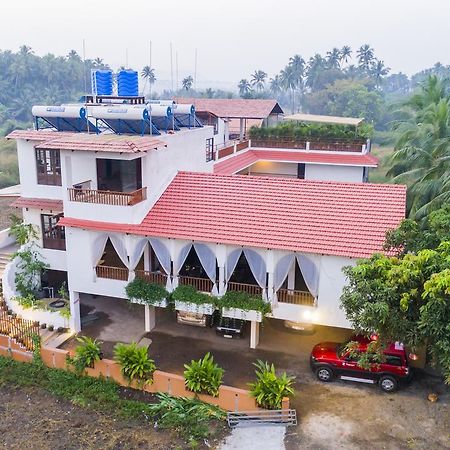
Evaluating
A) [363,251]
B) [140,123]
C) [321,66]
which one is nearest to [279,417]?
[363,251]

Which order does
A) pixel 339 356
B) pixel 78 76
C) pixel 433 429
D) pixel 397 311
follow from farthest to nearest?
1. pixel 78 76
2. pixel 339 356
3. pixel 433 429
4. pixel 397 311

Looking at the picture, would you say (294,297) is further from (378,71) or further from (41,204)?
(378,71)

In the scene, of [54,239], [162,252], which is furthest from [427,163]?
[54,239]

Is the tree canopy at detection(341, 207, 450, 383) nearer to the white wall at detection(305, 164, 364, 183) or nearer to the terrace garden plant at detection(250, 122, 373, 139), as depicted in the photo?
the white wall at detection(305, 164, 364, 183)

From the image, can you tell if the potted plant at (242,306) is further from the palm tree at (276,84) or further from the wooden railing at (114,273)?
the palm tree at (276,84)

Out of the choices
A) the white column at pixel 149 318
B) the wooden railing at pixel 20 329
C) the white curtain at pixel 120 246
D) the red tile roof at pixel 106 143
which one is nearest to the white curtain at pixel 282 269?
the white column at pixel 149 318

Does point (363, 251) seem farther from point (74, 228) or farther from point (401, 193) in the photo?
point (74, 228)
